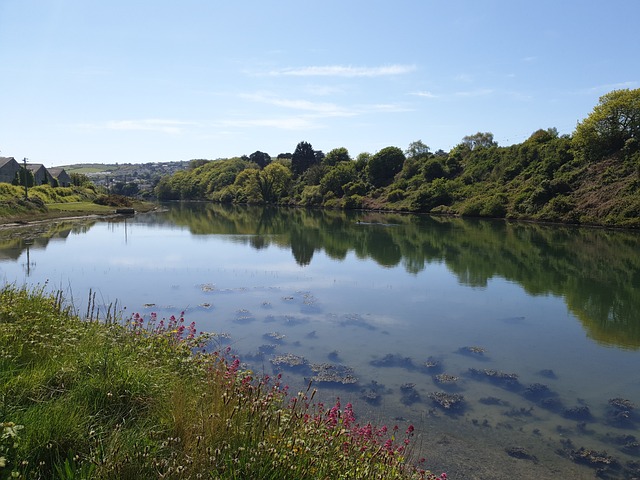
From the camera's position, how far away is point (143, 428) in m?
4.66

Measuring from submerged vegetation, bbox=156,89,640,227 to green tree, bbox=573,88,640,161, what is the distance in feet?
0.36

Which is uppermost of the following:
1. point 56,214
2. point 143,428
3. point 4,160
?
point 4,160

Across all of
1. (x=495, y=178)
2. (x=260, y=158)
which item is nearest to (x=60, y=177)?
(x=260, y=158)

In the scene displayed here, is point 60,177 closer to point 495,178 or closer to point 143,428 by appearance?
point 495,178

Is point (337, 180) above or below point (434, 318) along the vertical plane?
above

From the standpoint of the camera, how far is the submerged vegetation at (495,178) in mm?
55062

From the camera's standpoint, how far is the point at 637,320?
17281 millimetres

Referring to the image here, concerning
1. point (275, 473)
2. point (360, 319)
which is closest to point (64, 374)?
point (275, 473)

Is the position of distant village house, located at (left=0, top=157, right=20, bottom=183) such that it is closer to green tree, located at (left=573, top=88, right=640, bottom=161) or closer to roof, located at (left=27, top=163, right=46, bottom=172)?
roof, located at (left=27, top=163, right=46, bottom=172)

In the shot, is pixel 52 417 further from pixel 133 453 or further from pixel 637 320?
pixel 637 320

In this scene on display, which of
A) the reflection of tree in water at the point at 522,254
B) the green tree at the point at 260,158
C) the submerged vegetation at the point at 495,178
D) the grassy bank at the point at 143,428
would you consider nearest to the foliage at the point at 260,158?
the green tree at the point at 260,158

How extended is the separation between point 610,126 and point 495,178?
59.1 feet

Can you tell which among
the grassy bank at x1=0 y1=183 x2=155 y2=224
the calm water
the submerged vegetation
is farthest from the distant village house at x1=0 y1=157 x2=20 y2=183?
the calm water

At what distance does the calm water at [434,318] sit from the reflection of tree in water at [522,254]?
15 cm
